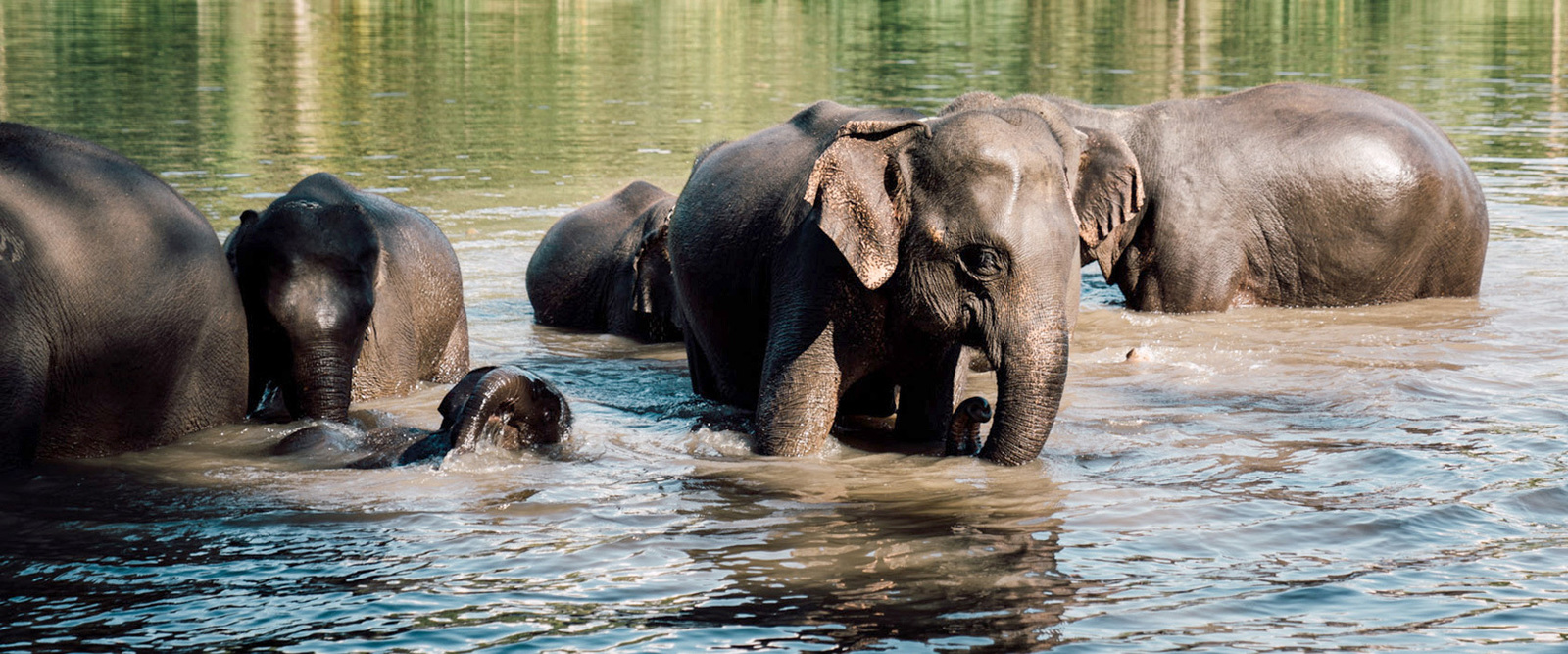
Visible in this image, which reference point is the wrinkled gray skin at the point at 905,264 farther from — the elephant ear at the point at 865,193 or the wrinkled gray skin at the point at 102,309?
the wrinkled gray skin at the point at 102,309

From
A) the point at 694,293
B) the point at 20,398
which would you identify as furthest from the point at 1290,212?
the point at 20,398

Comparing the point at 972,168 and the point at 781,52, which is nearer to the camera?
the point at 972,168

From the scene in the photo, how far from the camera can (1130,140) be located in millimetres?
13039

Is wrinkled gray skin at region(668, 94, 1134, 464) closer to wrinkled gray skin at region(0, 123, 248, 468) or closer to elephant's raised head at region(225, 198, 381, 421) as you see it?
elephant's raised head at region(225, 198, 381, 421)

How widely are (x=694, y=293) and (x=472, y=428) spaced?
171 cm

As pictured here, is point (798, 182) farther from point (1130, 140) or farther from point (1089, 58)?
point (1089, 58)

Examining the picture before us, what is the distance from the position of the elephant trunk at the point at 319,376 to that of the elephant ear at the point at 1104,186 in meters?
3.86

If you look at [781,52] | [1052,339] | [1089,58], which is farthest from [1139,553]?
[781,52]

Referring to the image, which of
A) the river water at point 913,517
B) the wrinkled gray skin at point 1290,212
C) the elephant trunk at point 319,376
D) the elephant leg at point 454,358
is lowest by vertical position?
A: the river water at point 913,517

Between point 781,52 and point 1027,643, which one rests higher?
point 781,52

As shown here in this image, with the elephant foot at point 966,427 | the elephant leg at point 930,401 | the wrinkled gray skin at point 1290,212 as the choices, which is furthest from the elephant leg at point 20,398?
the wrinkled gray skin at point 1290,212

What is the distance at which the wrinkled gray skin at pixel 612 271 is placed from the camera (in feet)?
39.5

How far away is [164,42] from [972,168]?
37123 millimetres

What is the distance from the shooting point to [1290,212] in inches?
505
